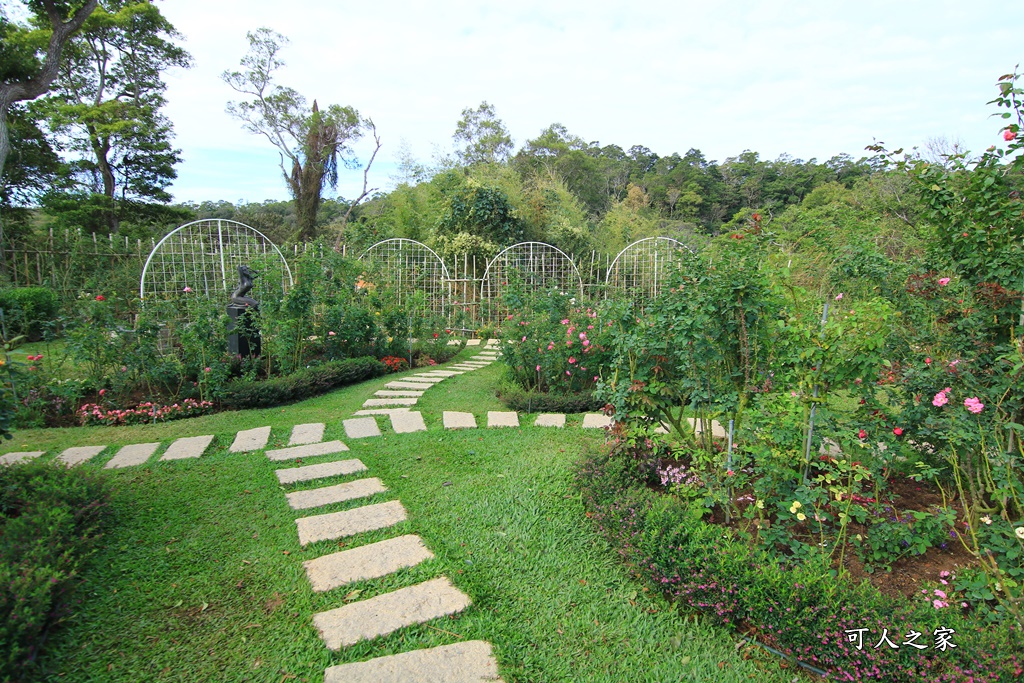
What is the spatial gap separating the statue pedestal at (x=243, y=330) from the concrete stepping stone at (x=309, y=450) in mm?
2204

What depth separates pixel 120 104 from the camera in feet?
49.8

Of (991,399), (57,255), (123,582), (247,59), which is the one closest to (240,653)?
(123,582)

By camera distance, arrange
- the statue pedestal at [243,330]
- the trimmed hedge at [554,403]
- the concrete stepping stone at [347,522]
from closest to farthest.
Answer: the concrete stepping stone at [347,522]
the trimmed hedge at [554,403]
the statue pedestal at [243,330]

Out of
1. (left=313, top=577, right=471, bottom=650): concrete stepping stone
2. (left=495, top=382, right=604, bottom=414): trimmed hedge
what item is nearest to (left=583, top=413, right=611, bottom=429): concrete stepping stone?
(left=495, top=382, right=604, bottom=414): trimmed hedge

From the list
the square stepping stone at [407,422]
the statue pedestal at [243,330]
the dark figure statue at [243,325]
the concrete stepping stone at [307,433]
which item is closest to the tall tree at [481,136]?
the dark figure statue at [243,325]

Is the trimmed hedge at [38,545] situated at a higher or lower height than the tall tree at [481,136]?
lower

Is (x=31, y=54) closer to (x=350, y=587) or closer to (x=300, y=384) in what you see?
(x=300, y=384)

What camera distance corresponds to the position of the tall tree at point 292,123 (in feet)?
65.1

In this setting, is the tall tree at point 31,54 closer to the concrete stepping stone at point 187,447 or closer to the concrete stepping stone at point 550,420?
the concrete stepping stone at point 187,447

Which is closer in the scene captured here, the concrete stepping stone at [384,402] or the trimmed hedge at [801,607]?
the trimmed hedge at [801,607]

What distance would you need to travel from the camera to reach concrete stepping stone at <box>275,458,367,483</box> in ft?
9.89

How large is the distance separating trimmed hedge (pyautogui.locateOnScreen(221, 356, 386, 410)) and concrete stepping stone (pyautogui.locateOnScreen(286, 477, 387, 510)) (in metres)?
2.17

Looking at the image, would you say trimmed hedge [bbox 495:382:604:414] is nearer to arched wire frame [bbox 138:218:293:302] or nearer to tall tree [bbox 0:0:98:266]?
arched wire frame [bbox 138:218:293:302]

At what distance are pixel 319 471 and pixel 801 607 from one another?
255 centimetres
